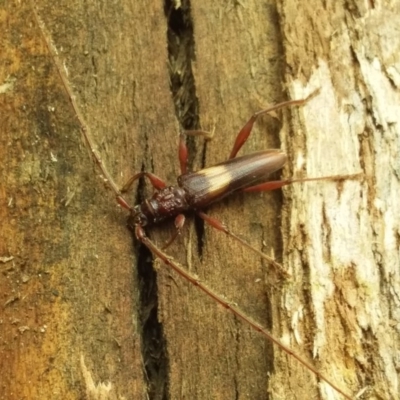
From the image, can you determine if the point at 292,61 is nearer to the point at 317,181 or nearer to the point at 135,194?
the point at 317,181

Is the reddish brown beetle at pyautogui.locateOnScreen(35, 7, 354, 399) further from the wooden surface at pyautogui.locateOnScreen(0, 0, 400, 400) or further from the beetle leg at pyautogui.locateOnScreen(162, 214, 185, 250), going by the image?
the wooden surface at pyautogui.locateOnScreen(0, 0, 400, 400)

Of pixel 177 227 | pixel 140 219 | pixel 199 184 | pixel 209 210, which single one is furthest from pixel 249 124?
pixel 140 219

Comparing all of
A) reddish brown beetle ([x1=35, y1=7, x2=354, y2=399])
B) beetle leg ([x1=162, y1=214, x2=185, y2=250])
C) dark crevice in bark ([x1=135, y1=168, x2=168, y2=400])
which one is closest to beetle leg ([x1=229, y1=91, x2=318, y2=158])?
reddish brown beetle ([x1=35, y1=7, x2=354, y2=399])

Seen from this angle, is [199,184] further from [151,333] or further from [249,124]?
[151,333]

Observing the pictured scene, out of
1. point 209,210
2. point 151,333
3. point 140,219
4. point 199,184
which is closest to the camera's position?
point 151,333

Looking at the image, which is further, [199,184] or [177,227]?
[199,184]

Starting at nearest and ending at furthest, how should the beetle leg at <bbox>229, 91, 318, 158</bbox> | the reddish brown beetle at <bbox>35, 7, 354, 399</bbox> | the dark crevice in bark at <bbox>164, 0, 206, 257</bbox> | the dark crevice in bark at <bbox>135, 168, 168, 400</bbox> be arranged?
the dark crevice in bark at <bbox>135, 168, 168, 400</bbox> → the reddish brown beetle at <bbox>35, 7, 354, 399</bbox> → the beetle leg at <bbox>229, 91, 318, 158</bbox> → the dark crevice in bark at <bbox>164, 0, 206, 257</bbox>

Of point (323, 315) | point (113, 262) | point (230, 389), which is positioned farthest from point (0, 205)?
point (323, 315)

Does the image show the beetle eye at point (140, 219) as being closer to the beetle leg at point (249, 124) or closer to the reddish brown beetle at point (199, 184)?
the reddish brown beetle at point (199, 184)

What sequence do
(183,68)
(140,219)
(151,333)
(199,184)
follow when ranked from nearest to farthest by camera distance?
(151,333) < (140,219) < (199,184) < (183,68)
